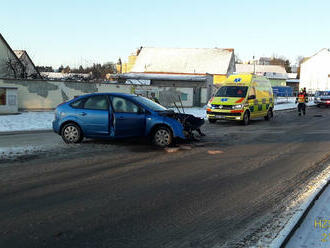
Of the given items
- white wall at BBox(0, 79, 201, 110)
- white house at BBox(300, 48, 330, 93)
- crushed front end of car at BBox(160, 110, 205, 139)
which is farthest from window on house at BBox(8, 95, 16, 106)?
white house at BBox(300, 48, 330, 93)

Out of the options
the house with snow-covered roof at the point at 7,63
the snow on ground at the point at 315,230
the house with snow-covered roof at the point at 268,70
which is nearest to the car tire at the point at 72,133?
the snow on ground at the point at 315,230

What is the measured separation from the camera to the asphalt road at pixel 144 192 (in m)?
4.17

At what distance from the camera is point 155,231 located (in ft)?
14.0

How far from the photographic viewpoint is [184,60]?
63.5 meters

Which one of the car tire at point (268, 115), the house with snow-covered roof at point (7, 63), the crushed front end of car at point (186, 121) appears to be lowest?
the car tire at point (268, 115)

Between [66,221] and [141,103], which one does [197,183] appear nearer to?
[66,221]

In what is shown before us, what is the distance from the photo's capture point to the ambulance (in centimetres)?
1727

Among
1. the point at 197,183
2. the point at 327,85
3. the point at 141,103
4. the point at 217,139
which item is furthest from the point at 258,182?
the point at 327,85

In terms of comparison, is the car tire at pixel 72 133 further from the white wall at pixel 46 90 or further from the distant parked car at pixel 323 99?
the distant parked car at pixel 323 99

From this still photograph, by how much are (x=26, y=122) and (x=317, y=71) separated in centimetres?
7781

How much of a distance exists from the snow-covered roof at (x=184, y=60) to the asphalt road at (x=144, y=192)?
5267cm

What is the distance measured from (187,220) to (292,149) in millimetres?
6582

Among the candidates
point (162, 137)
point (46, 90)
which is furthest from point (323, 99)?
point (162, 137)

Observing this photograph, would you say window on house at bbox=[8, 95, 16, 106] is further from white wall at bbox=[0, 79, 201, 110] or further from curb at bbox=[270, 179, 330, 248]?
curb at bbox=[270, 179, 330, 248]
